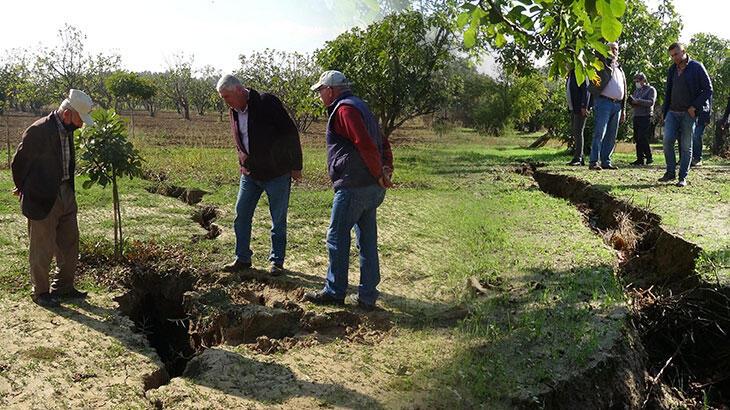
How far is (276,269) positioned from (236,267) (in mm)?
381

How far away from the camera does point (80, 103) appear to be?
447 cm

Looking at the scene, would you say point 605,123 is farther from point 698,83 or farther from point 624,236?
point 624,236

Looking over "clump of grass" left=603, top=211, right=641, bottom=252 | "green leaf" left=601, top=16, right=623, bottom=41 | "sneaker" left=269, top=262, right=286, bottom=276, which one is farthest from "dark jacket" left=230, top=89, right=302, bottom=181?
"clump of grass" left=603, top=211, right=641, bottom=252

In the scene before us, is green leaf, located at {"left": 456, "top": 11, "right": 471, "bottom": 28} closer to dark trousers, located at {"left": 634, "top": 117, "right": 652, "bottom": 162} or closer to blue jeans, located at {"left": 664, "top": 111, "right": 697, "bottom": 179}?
blue jeans, located at {"left": 664, "top": 111, "right": 697, "bottom": 179}

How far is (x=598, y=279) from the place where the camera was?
4.69 m

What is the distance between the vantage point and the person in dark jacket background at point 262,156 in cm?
512

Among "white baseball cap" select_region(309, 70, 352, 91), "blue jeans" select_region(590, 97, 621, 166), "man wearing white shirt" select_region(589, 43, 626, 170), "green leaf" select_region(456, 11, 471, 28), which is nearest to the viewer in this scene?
"green leaf" select_region(456, 11, 471, 28)

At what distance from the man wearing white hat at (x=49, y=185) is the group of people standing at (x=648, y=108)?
15.2 feet

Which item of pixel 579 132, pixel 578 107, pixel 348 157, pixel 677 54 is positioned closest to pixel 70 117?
pixel 348 157

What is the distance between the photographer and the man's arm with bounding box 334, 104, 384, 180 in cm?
407

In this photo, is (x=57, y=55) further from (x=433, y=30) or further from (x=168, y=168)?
(x=433, y=30)

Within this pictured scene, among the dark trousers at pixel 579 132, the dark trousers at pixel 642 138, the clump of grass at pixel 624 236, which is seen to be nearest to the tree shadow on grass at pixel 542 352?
the clump of grass at pixel 624 236

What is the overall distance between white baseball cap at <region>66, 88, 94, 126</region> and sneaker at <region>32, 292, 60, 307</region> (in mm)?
1370

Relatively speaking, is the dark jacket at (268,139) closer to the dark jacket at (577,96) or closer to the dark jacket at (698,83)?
the dark jacket at (698,83)
